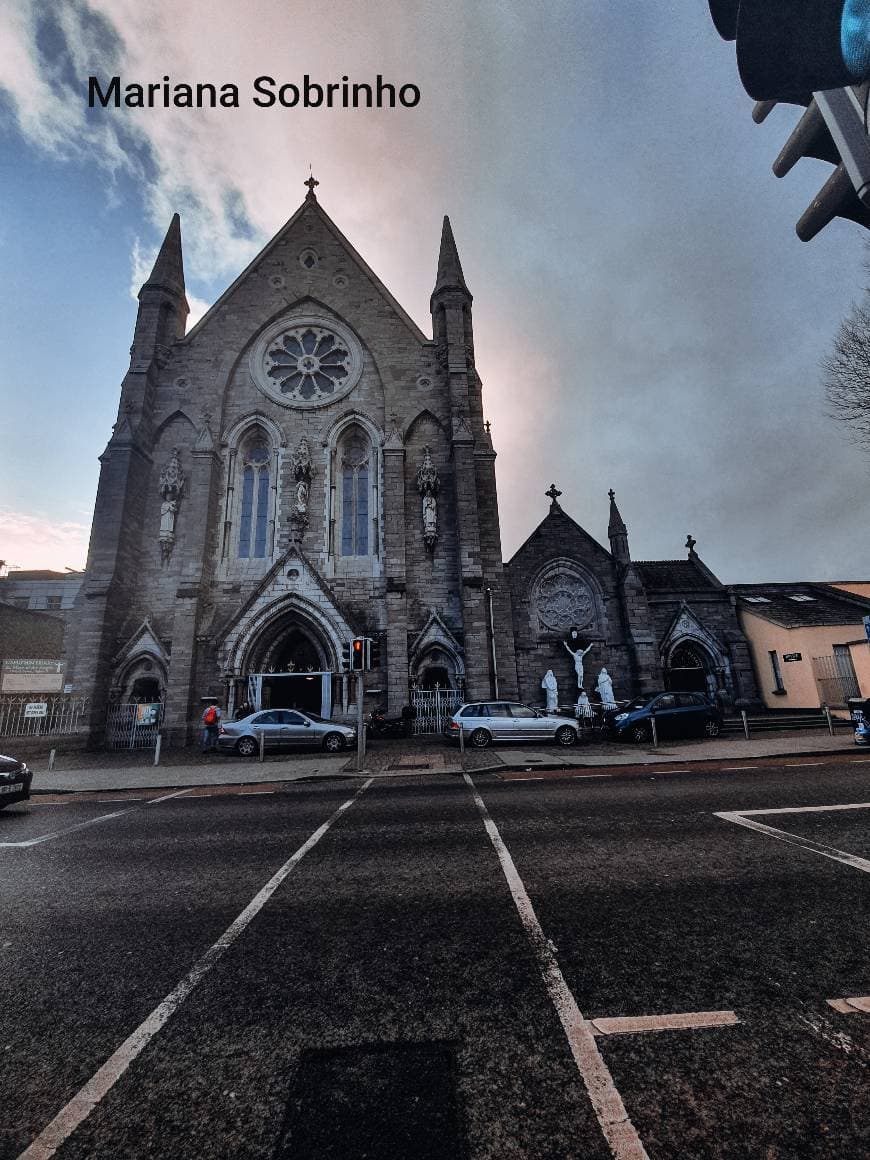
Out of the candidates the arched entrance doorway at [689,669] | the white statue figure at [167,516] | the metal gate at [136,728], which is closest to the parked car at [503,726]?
the arched entrance doorway at [689,669]

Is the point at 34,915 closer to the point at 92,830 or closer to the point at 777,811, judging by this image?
the point at 92,830

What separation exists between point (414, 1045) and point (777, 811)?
6.01 meters

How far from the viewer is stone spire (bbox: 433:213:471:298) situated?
2289cm

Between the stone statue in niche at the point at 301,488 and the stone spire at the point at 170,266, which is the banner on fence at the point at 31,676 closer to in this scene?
the stone statue in niche at the point at 301,488

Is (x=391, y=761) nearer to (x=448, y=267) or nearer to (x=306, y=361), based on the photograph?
(x=306, y=361)

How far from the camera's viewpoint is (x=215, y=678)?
1780cm

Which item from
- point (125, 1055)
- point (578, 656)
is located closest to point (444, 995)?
point (125, 1055)

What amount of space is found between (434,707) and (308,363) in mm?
16632

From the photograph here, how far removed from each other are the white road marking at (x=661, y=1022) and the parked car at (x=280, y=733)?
13357 mm

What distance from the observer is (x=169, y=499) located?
773 inches

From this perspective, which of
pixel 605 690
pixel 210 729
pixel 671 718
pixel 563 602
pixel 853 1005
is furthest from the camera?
pixel 563 602

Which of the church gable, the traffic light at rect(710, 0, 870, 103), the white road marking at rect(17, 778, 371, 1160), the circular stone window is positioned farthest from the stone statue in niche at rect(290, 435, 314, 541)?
the traffic light at rect(710, 0, 870, 103)

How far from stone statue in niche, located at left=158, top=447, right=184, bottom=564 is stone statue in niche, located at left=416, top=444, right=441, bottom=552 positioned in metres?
9.81

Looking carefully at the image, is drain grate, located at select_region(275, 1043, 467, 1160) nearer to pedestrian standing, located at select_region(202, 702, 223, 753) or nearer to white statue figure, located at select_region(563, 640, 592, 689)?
pedestrian standing, located at select_region(202, 702, 223, 753)
